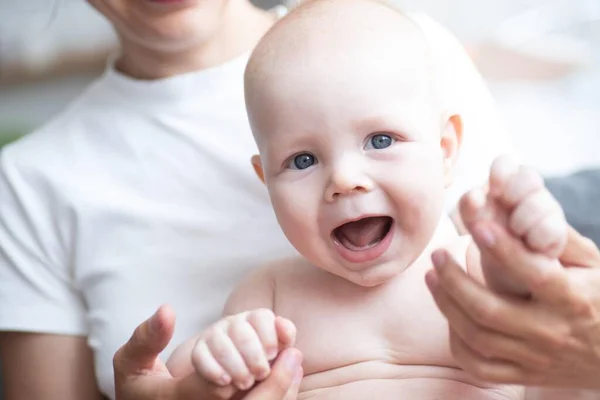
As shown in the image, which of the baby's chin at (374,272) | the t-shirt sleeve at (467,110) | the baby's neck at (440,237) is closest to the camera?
the baby's chin at (374,272)

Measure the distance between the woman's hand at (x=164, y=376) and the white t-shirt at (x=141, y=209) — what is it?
220 mm

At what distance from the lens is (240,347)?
2.69 feet

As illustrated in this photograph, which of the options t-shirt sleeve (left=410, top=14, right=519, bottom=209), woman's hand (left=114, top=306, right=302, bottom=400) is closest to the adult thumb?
woman's hand (left=114, top=306, right=302, bottom=400)

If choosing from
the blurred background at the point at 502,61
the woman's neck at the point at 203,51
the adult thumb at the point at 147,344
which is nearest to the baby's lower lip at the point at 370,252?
the adult thumb at the point at 147,344

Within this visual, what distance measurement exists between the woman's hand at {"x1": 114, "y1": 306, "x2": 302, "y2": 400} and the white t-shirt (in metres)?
0.22

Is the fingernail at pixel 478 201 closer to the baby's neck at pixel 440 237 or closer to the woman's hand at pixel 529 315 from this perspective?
the woman's hand at pixel 529 315

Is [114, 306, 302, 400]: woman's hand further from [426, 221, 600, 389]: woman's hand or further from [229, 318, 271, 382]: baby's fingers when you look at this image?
[426, 221, 600, 389]: woman's hand

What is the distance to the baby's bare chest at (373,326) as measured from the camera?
97 cm

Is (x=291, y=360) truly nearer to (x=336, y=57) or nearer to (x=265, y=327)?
(x=265, y=327)

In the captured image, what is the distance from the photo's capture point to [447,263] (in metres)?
0.77

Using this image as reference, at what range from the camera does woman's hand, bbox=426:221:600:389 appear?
731 millimetres

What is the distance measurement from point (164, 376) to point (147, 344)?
0.09 m

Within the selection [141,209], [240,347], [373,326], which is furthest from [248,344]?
[141,209]

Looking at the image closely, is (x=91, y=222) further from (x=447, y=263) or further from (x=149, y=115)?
(x=447, y=263)
